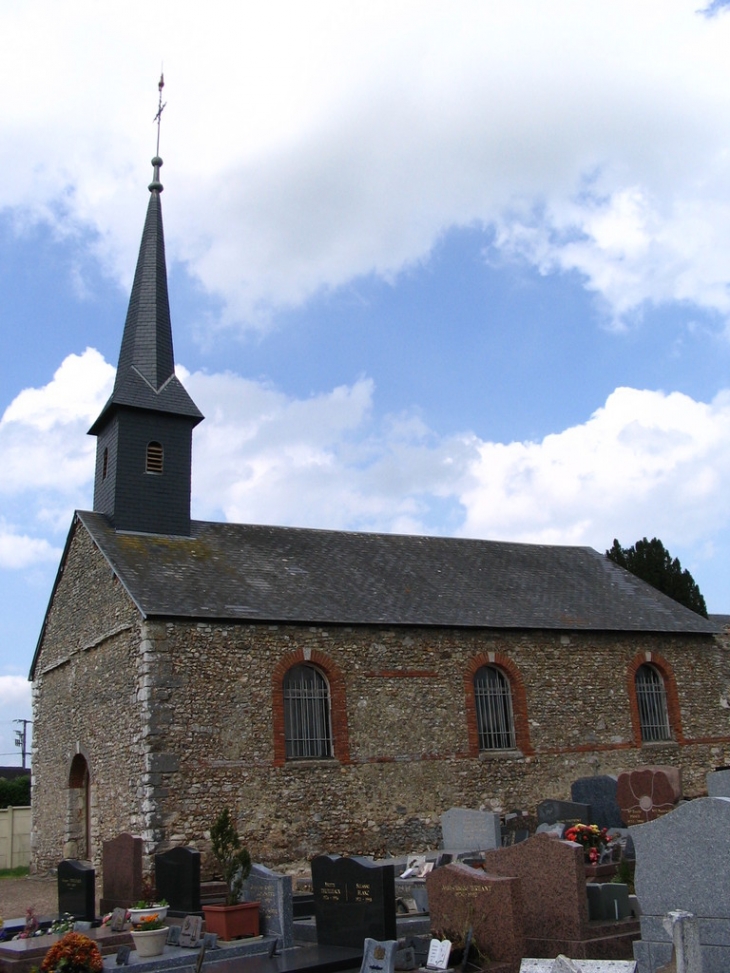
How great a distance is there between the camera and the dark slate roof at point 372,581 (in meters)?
18.3

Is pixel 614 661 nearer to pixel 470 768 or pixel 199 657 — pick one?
pixel 470 768

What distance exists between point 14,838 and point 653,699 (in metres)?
17.5

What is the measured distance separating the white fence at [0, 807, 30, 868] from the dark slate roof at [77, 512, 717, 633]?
10.5 meters

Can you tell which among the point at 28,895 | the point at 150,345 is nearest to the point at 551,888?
the point at 28,895

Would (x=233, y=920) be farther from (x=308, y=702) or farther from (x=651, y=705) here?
(x=651, y=705)

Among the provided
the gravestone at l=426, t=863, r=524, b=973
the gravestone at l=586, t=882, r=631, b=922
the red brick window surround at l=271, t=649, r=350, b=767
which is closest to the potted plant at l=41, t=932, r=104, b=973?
the gravestone at l=426, t=863, r=524, b=973

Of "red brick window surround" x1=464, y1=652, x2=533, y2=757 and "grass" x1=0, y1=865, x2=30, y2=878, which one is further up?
"red brick window surround" x1=464, y1=652, x2=533, y2=757

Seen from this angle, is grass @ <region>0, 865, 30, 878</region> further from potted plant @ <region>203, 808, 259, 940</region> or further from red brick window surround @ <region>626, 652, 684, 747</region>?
red brick window surround @ <region>626, 652, 684, 747</region>

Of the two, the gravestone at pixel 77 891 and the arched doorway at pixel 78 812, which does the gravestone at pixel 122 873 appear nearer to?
the gravestone at pixel 77 891

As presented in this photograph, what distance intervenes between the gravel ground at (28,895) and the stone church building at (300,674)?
660 mm

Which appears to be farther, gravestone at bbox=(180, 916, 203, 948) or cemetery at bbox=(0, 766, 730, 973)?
gravestone at bbox=(180, 916, 203, 948)

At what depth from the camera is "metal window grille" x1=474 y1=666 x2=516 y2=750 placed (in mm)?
19766

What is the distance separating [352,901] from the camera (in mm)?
10805

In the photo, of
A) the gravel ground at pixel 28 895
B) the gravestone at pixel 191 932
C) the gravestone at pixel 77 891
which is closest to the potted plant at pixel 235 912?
the gravestone at pixel 191 932
